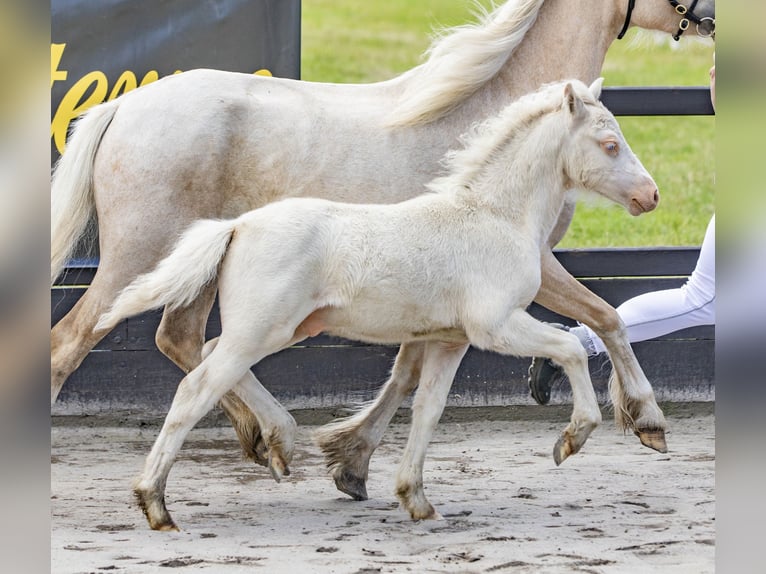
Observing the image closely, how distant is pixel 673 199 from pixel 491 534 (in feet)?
23.5

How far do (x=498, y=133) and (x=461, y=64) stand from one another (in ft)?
1.81

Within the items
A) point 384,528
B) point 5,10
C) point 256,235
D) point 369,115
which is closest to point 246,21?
point 369,115

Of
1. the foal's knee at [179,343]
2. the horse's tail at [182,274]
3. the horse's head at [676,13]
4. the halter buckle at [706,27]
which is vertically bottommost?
the foal's knee at [179,343]

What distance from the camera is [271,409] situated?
4.32 m

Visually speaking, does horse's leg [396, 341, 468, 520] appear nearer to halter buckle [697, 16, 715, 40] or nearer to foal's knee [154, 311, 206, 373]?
foal's knee [154, 311, 206, 373]

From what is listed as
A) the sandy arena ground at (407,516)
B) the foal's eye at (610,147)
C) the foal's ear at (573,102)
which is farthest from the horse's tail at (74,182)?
the foal's eye at (610,147)

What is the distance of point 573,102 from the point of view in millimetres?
4121

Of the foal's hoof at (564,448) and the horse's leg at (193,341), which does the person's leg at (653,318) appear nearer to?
the foal's hoof at (564,448)

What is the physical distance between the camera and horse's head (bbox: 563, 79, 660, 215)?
163 inches

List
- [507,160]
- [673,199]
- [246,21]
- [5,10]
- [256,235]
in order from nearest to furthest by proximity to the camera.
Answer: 1. [5,10]
2. [256,235]
3. [507,160]
4. [246,21]
5. [673,199]

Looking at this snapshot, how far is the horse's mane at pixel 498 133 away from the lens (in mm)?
4215

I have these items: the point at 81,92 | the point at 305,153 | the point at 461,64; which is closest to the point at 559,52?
the point at 461,64

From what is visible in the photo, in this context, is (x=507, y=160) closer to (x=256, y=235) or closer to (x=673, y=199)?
(x=256, y=235)

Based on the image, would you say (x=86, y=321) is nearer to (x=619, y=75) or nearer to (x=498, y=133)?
(x=498, y=133)
